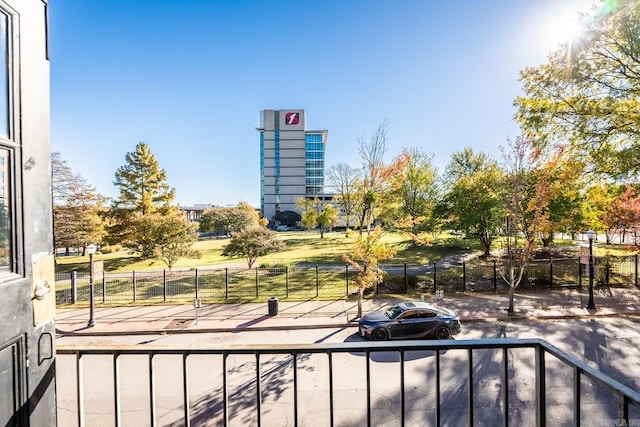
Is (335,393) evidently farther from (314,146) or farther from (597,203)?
(314,146)

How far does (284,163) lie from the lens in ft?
289

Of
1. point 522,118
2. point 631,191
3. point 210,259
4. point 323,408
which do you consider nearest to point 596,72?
point 522,118

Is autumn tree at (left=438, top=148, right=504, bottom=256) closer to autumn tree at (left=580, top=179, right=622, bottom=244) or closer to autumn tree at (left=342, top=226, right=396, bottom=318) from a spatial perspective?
autumn tree at (left=580, top=179, right=622, bottom=244)

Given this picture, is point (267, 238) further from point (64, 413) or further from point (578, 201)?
point (578, 201)

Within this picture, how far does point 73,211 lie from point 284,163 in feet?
210

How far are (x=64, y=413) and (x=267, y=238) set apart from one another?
15306mm

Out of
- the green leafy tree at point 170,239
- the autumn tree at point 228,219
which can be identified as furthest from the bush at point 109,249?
the green leafy tree at point 170,239

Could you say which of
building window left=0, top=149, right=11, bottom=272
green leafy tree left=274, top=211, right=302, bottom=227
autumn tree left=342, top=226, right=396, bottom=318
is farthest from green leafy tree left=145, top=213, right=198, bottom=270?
green leafy tree left=274, top=211, right=302, bottom=227

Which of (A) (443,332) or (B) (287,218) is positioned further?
(B) (287,218)

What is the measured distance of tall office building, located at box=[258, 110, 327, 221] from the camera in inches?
3447

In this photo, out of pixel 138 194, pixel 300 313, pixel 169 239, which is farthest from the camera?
pixel 138 194

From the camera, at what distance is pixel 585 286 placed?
16.3 metres

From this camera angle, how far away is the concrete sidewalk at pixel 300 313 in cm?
1139

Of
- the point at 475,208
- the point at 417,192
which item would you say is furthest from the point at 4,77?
the point at 417,192
